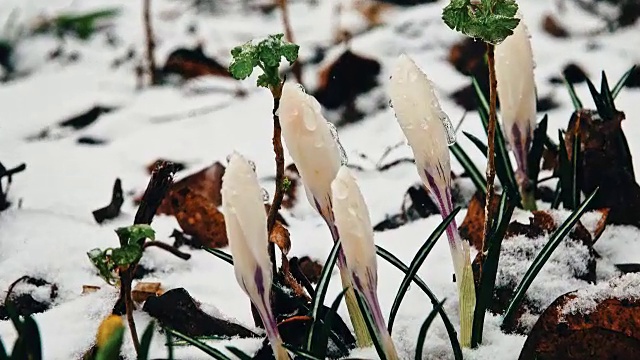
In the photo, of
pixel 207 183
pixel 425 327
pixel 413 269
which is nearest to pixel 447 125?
pixel 413 269

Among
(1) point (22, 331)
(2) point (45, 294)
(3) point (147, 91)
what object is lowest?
(3) point (147, 91)

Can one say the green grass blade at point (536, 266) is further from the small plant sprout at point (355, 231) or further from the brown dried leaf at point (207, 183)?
the brown dried leaf at point (207, 183)

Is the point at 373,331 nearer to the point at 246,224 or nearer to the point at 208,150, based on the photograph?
the point at 246,224

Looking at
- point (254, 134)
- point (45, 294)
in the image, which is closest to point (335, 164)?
point (45, 294)

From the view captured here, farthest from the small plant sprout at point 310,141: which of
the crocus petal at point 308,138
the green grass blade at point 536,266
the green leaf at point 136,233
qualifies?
the green grass blade at point 536,266

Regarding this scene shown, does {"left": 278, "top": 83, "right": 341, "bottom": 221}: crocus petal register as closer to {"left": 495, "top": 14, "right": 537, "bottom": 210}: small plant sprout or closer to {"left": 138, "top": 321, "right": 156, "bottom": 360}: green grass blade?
{"left": 138, "top": 321, "right": 156, "bottom": 360}: green grass blade

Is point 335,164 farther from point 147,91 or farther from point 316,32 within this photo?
point 316,32

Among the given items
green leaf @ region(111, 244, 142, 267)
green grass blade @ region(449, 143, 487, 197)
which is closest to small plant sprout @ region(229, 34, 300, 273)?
green leaf @ region(111, 244, 142, 267)
